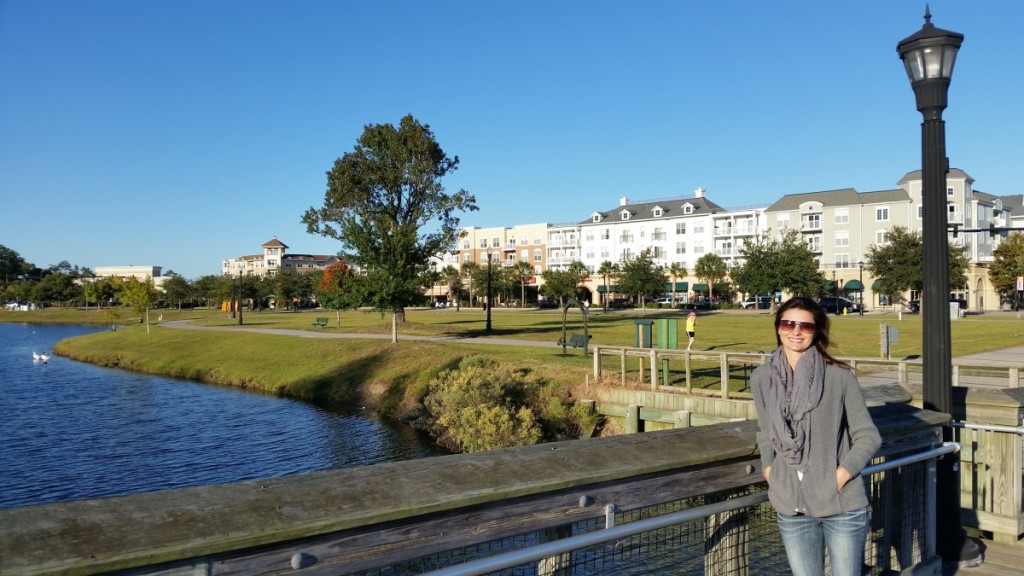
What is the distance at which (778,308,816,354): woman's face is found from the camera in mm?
3527

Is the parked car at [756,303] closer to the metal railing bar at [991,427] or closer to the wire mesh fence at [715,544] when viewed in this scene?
Answer: the metal railing bar at [991,427]

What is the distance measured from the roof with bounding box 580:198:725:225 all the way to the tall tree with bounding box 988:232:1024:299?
3536 centimetres

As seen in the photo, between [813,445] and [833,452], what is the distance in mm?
91

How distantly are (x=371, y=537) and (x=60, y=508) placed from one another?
97 cm

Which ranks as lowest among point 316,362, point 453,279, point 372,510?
point 316,362

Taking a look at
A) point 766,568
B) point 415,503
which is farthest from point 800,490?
point 415,503

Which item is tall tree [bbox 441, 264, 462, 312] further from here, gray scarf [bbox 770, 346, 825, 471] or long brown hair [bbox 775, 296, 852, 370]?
gray scarf [bbox 770, 346, 825, 471]

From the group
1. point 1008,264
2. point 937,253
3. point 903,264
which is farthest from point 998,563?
point 1008,264

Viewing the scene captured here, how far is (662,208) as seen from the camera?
10712cm

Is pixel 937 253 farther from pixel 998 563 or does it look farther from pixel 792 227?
pixel 792 227

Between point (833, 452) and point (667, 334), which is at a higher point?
point (833, 452)

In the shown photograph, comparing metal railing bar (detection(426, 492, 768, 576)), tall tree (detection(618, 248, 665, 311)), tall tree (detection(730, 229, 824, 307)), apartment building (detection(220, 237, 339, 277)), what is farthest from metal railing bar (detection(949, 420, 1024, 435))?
apartment building (detection(220, 237, 339, 277))

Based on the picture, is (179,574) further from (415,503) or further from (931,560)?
(931,560)

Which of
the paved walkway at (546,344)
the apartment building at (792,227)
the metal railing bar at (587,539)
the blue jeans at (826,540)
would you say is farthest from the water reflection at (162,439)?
the apartment building at (792,227)
